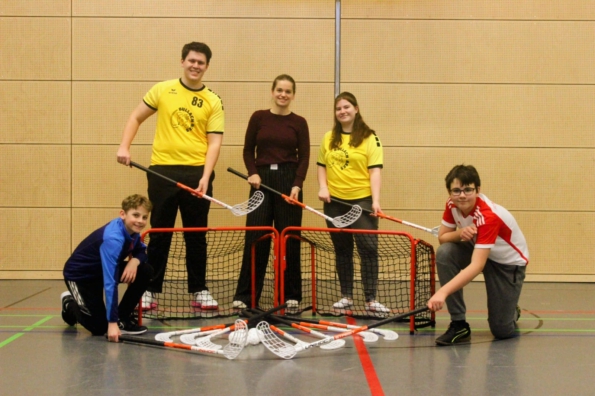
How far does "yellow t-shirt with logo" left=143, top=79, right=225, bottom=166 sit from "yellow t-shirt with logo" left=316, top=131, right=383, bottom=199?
0.89 meters

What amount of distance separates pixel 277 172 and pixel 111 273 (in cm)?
147

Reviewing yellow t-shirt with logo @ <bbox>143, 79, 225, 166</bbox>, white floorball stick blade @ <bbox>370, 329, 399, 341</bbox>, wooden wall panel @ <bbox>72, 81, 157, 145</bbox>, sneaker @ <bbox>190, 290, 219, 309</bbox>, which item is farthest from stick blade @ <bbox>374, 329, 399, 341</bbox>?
wooden wall panel @ <bbox>72, 81, 157, 145</bbox>

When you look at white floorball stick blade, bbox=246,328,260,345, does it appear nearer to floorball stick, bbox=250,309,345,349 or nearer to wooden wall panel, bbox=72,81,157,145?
floorball stick, bbox=250,309,345,349

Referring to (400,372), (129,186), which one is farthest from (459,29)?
(400,372)

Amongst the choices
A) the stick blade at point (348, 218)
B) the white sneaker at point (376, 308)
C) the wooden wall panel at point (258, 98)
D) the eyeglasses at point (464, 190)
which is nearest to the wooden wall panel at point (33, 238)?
the wooden wall panel at point (258, 98)

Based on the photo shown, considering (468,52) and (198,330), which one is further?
(468,52)

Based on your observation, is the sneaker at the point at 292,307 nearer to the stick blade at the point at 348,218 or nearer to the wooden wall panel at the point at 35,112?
the stick blade at the point at 348,218

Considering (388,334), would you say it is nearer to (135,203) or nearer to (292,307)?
(292,307)

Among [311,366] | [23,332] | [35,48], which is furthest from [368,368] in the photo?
[35,48]

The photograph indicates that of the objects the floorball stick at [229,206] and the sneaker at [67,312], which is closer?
the sneaker at [67,312]

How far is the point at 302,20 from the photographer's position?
5809mm

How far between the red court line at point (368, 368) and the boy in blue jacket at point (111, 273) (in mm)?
1251

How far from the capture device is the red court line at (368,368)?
8.89ft

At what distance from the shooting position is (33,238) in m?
5.86
